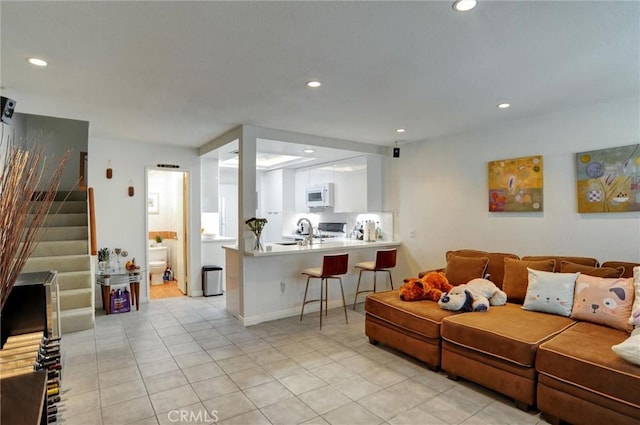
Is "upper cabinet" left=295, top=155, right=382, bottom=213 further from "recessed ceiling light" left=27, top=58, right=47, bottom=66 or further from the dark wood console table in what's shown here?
the dark wood console table

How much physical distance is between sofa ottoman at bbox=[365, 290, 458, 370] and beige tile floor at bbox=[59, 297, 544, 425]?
13 cm

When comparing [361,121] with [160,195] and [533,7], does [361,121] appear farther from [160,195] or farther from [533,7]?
[160,195]

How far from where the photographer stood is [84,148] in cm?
547

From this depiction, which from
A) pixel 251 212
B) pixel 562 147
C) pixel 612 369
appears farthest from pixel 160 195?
pixel 612 369

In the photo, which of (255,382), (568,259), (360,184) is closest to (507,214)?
(568,259)

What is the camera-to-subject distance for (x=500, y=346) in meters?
2.56

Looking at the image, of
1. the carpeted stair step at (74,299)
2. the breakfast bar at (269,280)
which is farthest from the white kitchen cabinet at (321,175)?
the carpeted stair step at (74,299)

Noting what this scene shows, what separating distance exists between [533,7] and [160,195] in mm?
7644

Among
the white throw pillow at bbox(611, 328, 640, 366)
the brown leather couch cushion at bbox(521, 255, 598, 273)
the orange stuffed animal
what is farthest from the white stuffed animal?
the white throw pillow at bbox(611, 328, 640, 366)

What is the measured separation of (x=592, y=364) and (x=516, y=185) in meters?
2.35

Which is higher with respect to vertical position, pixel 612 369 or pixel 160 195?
pixel 160 195

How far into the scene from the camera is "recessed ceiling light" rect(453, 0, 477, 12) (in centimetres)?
176

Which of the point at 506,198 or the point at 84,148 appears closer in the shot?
the point at 506,198

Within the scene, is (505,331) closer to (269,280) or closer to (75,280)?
(269,280)
